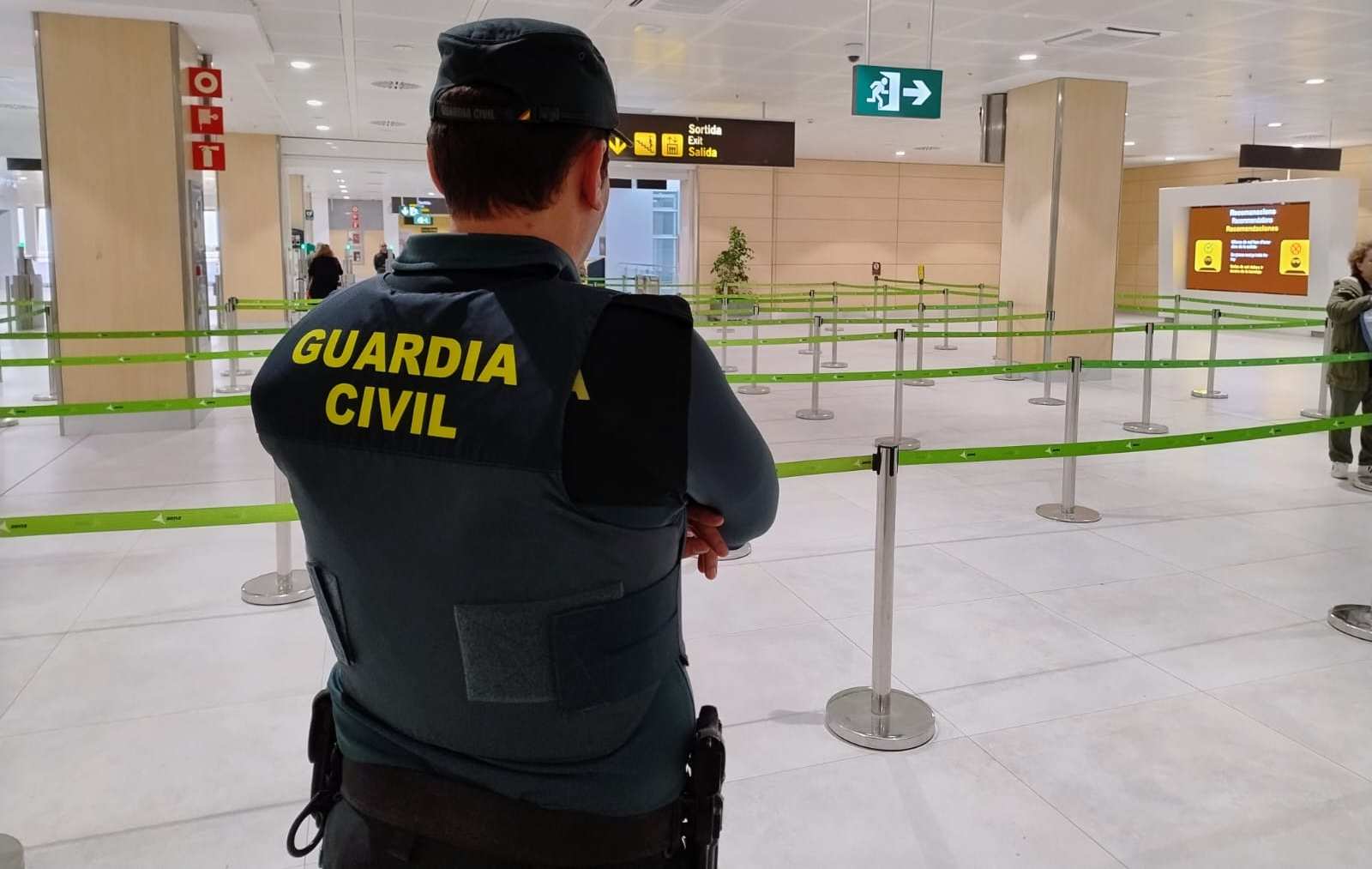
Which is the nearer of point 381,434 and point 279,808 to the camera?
point 381,434

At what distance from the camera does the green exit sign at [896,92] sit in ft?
29.3

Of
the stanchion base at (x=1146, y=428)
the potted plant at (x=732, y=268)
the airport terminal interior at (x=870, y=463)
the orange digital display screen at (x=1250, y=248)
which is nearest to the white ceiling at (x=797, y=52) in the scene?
the airport terminal interior at (x=870, y=463)

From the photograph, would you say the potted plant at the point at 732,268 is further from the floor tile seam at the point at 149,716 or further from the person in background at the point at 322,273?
the floor tile seam at the point at 149,716

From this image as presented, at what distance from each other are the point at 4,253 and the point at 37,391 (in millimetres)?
18161

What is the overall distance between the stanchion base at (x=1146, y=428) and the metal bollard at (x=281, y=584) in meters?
7.13

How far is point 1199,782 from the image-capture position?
10.3 feet

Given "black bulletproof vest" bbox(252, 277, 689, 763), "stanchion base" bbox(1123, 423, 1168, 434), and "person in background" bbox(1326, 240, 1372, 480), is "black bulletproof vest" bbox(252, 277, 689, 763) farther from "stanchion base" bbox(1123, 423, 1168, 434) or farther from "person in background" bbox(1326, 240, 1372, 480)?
"stanchion base" bbox(1123, 423, 1168, 434)

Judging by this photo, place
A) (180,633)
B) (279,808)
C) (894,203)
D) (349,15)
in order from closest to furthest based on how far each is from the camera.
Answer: (279,808) < (180,633) < (349,15) < (894,203)

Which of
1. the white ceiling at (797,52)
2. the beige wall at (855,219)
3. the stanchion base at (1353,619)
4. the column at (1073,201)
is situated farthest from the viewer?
the beige wall at (855,219)

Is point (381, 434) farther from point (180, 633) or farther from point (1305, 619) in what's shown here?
point (1305, 619)

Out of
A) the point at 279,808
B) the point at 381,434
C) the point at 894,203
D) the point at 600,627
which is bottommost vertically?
the point at 279,808

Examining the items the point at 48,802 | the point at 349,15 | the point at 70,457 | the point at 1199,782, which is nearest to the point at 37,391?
the point at 70,457

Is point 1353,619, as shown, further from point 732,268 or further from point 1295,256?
point 732,268

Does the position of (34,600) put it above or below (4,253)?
below
